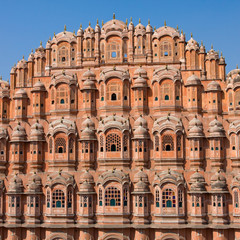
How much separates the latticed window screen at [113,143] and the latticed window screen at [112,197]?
422cm

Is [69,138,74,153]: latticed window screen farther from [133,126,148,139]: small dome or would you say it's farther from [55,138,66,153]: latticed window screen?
[133,126,148,139]: small dome

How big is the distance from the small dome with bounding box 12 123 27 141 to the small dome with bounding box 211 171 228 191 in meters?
21.2

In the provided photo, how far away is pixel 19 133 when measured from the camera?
47344 millimetres

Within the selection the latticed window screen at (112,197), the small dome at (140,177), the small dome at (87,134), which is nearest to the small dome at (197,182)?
the small dome at (140,177)

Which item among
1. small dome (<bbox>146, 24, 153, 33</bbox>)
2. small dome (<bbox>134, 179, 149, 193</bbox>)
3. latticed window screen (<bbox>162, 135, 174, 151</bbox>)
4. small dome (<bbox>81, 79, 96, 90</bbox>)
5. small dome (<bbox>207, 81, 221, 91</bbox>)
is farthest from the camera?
small dome (<bbox>146, 24, 153, 33</bbox>)

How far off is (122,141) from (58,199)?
9184 mm

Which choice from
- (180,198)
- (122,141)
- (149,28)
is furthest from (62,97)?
(180,198)

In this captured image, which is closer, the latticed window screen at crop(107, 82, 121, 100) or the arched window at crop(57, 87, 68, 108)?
the latticed window screen at crop(107, 82, 121, 100)

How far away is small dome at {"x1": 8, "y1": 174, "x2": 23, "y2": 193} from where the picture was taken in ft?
149

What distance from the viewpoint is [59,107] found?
47906mm

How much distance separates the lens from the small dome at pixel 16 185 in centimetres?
4551

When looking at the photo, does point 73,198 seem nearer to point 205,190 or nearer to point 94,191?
point 94,191

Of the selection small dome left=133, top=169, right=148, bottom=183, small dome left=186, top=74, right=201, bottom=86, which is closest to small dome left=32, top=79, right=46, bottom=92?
small dome left=133, top=169, right=148, bottom=183

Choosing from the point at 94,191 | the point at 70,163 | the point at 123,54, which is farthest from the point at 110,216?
the point at 123,54
